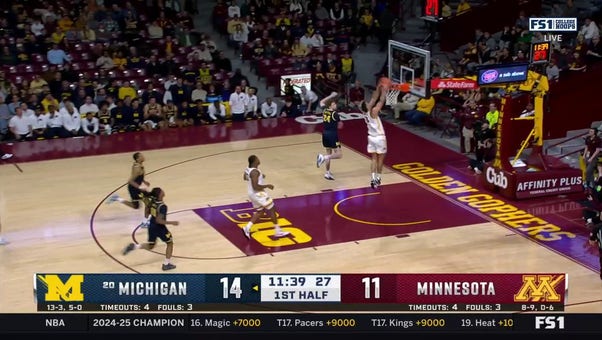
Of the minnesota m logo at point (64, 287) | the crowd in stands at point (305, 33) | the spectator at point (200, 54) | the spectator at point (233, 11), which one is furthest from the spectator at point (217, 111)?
the minnesota m logo at point (64, 287)

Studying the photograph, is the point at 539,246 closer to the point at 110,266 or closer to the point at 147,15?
the point at 110,266

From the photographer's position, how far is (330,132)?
23.2m

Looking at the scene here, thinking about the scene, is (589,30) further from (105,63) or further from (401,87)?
(105,63)

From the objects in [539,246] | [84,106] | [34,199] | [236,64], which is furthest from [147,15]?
[539,246]

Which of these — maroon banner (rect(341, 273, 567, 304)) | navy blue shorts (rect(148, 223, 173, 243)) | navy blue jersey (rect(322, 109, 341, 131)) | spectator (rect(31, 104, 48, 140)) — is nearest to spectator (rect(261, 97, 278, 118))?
spectator (rect(31, 104, 48, 140))

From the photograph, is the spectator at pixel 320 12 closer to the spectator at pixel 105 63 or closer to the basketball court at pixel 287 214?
the spectator at pixel 105 63

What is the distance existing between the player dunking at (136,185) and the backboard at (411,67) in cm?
704

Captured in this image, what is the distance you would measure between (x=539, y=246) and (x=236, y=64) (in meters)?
15.2

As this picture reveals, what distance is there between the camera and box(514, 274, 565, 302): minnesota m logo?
15.2m

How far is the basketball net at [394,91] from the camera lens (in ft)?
78.8

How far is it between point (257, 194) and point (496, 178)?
579 cm

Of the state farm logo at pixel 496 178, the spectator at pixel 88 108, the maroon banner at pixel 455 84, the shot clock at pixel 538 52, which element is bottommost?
the state farm logo at pixel 496 178

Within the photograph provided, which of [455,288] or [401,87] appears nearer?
[455,288]

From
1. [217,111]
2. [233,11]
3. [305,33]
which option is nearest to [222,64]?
[217,111]
